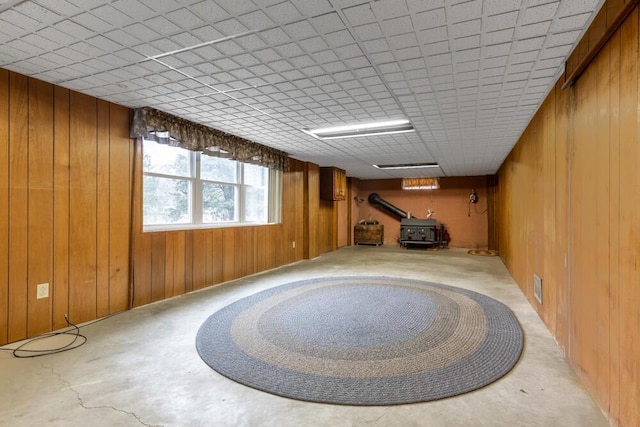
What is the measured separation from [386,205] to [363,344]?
24.6 ft

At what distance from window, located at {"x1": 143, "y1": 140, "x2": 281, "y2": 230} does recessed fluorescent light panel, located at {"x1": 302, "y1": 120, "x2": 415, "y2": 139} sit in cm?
152

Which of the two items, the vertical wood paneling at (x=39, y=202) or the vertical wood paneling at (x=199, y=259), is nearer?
the vertical wood paneling at (x=39, y=202)

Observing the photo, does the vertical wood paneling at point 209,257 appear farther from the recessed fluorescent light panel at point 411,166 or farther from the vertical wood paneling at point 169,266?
the recessed fluorescent light panel at point 411,166

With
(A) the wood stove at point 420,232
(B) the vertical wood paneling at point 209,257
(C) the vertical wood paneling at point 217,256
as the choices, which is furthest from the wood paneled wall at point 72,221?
(A) the wood stove at point 420,232

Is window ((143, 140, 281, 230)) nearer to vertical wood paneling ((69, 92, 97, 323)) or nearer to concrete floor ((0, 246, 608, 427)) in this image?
vertical wood paneling ((69, 92, 97, 323))

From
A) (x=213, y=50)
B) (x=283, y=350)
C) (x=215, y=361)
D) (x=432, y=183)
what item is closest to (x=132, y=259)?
(x=215, y=361)

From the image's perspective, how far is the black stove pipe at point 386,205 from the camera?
950 cm

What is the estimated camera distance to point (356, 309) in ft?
10.9

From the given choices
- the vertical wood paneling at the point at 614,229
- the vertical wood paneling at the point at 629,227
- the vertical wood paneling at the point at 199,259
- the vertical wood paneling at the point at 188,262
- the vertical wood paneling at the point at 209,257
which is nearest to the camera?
the vertical wood paneling at the point at 629,227

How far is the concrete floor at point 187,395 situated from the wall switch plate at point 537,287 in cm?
40

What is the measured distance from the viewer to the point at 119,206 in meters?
3.23

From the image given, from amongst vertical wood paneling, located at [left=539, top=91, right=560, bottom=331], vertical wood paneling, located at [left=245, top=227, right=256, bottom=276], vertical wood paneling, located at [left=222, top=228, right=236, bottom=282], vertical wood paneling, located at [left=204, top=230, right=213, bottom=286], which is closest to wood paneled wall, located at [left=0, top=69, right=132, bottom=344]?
vertical wood paneling, located at [left=204, top=230, right=213, bottom=286]

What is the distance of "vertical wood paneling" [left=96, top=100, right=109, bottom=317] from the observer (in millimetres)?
3041

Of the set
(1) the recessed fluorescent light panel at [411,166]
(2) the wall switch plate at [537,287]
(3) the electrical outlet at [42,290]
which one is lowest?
(2) the wall switch plate at [537,287]
